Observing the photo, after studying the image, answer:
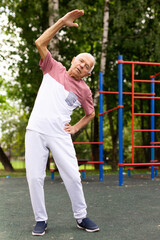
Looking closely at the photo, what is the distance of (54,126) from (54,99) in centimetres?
24

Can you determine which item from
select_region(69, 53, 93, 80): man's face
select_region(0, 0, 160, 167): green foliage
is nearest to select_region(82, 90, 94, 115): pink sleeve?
select_region(69, 53, 93, 80): man's face

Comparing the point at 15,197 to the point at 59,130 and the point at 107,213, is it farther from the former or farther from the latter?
the point at 59,130

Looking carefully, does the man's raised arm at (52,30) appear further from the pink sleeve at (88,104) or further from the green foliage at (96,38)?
the green foliage at (96,38)

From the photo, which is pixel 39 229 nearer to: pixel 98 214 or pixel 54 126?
pixel 54 126

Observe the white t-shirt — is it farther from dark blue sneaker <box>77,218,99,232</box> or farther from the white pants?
dark blue sneaker <box>77,218,99,232</box>

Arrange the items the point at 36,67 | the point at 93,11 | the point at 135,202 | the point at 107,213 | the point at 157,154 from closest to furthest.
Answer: the point at 107,213, the point at 135,202, the point at 36,67, the point at 93,11, the point at 157,154

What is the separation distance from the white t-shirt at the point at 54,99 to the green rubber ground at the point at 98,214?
3.30 ft

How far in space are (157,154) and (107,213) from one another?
11988 millimetres

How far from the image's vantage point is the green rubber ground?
3.02 metres

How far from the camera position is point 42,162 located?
2943mm

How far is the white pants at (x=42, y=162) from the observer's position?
2.91 meters

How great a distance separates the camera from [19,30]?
1375 centimetres

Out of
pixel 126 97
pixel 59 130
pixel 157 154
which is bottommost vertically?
pixel 157 154

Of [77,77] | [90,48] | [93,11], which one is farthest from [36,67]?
[77,77]
